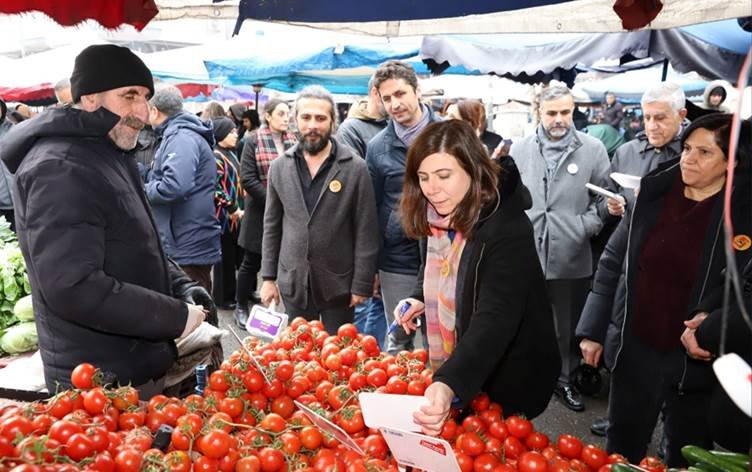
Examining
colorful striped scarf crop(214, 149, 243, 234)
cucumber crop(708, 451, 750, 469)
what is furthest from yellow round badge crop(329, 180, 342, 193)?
colorful striped scarf crop(214, 149, 243, 234)

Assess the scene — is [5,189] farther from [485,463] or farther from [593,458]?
[593,458]

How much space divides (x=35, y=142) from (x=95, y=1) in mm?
597

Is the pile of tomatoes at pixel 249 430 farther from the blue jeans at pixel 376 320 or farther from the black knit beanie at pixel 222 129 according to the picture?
the black knit beanie at pixel 222 129

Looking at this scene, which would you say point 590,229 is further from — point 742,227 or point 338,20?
point 338,20

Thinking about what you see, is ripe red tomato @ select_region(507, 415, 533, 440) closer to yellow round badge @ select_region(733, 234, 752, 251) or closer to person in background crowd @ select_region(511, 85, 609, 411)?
yellow round badge @ select_region(733, 234, 752, 251)

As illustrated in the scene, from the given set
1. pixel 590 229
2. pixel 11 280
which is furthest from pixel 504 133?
pixel 11 280

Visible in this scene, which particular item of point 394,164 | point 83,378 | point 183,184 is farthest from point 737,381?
point 183,184

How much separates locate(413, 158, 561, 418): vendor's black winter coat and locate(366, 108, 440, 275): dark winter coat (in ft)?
5.26

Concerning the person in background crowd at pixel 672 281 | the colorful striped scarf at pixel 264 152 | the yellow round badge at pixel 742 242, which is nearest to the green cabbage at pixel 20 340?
the colorful striped scarf at pixel 264 152

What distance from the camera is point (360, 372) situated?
7.68 ft

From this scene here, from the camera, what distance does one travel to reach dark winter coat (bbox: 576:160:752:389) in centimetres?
248

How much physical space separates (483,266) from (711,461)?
872mm

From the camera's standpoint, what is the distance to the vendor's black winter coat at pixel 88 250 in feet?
6.57

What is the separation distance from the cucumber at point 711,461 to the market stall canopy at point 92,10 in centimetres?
247
